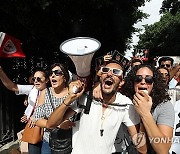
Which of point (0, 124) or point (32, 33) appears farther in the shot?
point (32, 33)

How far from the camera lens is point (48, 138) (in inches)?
142

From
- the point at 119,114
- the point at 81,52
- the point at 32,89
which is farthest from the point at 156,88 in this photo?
the point at 32,89

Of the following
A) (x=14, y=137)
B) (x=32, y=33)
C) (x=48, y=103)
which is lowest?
(x=14, y=137)

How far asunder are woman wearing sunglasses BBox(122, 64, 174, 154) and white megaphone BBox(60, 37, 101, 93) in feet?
1.29

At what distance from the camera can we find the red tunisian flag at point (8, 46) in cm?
439

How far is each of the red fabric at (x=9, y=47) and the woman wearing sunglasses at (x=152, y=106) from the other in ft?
6.80

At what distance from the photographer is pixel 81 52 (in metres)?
2.95

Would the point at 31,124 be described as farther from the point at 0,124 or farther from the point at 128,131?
the point at 0,124

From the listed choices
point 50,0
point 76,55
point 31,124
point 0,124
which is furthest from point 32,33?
point 76,55

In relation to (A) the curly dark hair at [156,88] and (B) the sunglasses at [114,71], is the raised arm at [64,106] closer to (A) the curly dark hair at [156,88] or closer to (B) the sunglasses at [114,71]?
(B) the sunglasses at [114,71]

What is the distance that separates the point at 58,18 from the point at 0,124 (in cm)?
293

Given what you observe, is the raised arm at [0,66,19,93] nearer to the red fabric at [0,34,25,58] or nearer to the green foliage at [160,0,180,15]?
the red fabric at [0,34,25,58]

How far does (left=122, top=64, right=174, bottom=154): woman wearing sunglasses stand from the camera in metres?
2.46

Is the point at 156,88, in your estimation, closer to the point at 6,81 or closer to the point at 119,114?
the point at 119,114
